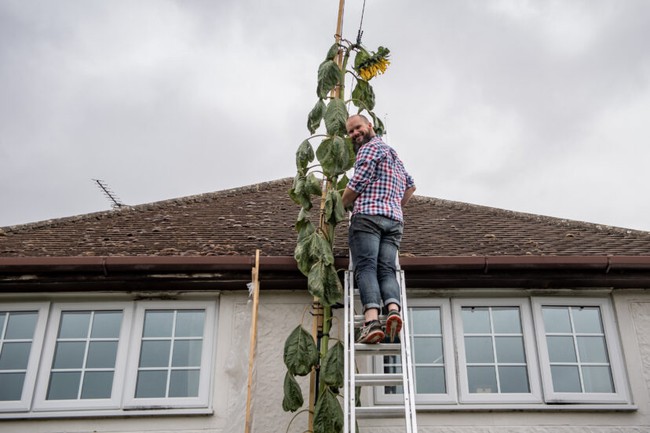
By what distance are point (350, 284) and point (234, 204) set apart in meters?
4.40

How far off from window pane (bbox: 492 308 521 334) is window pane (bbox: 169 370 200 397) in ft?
9.88

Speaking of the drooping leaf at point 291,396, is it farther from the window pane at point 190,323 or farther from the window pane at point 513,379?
the window pane at point 513,379

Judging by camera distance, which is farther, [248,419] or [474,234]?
[474,234]

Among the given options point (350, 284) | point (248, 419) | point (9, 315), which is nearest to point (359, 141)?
point (350, 284)

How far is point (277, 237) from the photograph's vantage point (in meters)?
7.35

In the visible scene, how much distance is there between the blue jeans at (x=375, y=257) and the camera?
4859mm

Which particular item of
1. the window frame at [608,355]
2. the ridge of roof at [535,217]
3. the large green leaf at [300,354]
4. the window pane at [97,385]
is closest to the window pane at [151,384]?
the window pane at [97,385]

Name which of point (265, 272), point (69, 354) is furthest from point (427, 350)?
point (69, 354)

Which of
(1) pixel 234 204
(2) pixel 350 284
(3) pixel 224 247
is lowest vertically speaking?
(2) pixel 350 284

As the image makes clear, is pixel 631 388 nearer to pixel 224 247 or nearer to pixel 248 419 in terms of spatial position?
pixel 248 419

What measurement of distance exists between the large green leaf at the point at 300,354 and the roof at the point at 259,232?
1.50 m

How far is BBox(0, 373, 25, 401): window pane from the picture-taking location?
599cm

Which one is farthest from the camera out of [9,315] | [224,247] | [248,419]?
[224,247]

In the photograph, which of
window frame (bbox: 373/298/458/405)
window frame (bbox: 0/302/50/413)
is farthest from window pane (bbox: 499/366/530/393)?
window frame (bbox: 0/302/50/413)
